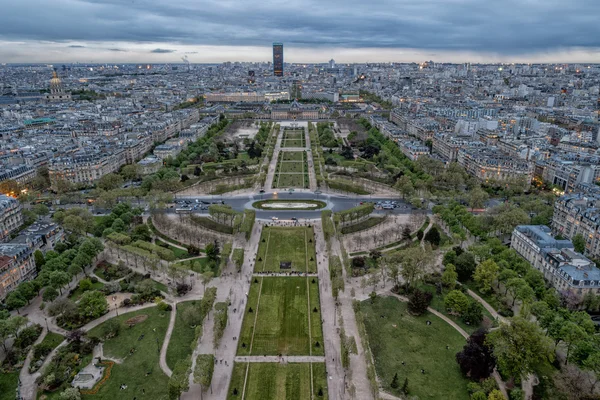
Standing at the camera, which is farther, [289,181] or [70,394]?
[289,181]

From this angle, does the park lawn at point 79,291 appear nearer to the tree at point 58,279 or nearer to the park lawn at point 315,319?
the tree at point 58,279

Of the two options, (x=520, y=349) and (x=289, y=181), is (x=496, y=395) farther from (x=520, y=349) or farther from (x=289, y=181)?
(x=289, y=181)

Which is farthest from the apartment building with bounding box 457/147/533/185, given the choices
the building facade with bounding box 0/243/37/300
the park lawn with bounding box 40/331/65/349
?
the building facade with bounding box 0/243/37/300

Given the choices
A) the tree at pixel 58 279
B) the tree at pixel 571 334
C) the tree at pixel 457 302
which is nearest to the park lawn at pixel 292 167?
the tree at pixel 58 279

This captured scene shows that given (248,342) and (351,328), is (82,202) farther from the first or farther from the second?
(351,328)

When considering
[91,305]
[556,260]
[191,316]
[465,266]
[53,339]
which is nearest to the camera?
[53,339]

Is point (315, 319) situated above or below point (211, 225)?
below

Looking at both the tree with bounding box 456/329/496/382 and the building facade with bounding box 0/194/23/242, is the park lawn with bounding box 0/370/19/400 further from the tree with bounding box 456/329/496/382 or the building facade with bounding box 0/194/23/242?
the tree with bounding box 456/329/496/382

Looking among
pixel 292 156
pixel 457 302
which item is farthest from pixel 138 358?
pixel 292 156
